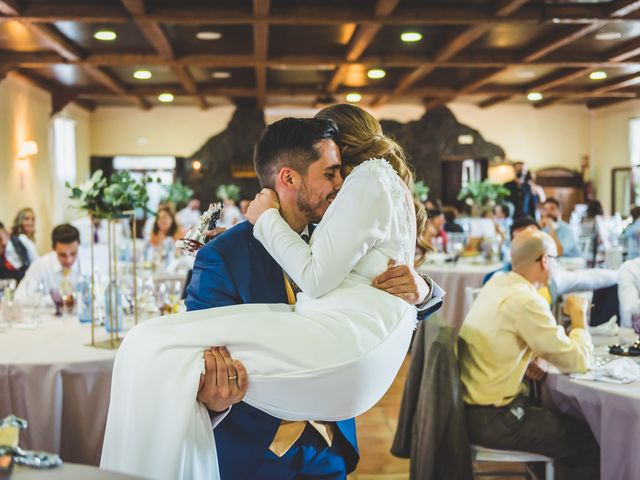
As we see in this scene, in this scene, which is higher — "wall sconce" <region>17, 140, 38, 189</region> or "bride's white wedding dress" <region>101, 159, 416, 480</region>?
"wall sconce" <region>17, 140, 38, 189</region>

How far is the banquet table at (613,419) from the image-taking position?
2.60 meters

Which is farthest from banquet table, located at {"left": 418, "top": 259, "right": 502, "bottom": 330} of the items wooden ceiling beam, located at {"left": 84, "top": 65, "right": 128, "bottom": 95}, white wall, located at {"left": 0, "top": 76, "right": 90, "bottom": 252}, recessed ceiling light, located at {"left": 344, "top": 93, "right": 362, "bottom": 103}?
recessed ceiling light, located at {"left": 344, "top": 93, "right": 362, "bottom": 103}

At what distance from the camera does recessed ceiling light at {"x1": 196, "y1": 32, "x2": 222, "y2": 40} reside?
10.2 meters

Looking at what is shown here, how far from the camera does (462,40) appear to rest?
9.86m

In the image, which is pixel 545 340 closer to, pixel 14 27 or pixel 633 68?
pixel 14 27

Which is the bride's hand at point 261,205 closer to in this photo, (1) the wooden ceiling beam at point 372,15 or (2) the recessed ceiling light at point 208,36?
(1) the wooden ceiling beam at point 372,15

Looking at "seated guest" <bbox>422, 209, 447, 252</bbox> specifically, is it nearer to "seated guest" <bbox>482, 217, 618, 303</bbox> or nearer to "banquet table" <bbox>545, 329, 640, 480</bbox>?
"seated guest" <bbox>482, 217, 618, 303</bbox>

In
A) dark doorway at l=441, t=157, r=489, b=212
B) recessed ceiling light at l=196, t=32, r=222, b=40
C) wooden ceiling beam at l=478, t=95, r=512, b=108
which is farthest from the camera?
dark doorway at l=441, t=157, r=489, b=212

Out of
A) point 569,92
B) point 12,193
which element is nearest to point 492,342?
point 12,193

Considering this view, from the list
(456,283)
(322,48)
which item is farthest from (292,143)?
(322,48)

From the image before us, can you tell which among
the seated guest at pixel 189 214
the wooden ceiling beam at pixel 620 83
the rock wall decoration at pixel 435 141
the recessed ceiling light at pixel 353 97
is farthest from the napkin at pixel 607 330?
the rock wall decoration at pixel 435 141

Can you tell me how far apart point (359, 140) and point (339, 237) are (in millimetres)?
432

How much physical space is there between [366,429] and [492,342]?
1974mm

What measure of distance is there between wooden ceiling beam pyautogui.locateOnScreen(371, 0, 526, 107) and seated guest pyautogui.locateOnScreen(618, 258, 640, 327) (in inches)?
181
